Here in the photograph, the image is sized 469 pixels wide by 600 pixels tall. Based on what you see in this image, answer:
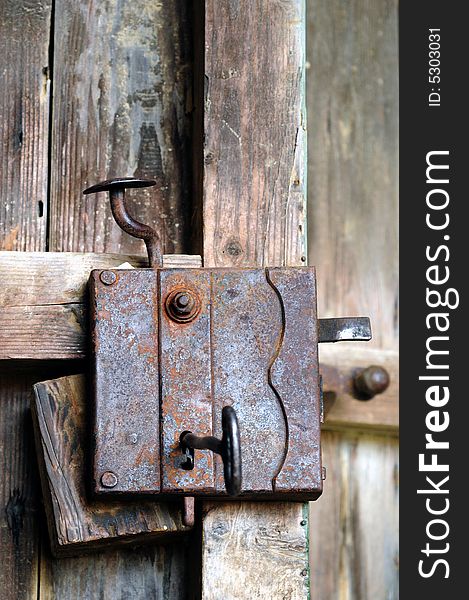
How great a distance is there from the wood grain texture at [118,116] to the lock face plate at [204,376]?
0.19m

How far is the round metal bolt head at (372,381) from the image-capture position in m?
1.44

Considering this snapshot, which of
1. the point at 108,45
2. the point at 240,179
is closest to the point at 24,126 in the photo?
the point at 108,45

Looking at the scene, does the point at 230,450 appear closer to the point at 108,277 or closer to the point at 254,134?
the point at 108,277

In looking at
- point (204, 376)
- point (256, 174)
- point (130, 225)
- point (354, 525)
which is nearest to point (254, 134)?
point (256, 174)

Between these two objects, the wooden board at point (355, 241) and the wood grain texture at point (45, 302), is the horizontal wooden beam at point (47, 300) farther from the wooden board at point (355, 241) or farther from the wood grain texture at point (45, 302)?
the wooden board at point (355, 241)

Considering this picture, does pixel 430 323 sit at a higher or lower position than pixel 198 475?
higher

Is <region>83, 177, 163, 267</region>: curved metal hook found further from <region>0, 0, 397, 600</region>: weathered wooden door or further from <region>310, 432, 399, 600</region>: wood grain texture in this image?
<region>310, 432, 399, 600</region>: wood grain texture

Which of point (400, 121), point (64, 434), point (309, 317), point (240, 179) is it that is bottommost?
point (64, 434)

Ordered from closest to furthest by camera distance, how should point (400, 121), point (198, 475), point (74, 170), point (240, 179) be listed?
point (198, 475) < point (240, 179) < point (74, 170) < point (400, 121)

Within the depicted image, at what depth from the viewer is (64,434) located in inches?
37.1

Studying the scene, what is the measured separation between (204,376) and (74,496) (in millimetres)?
187

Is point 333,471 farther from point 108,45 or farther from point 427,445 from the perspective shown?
point 108,45

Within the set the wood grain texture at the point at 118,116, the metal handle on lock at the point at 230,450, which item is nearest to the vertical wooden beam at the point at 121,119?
the wood grain texture at the point at 118,116

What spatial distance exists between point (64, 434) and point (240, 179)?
339mm
